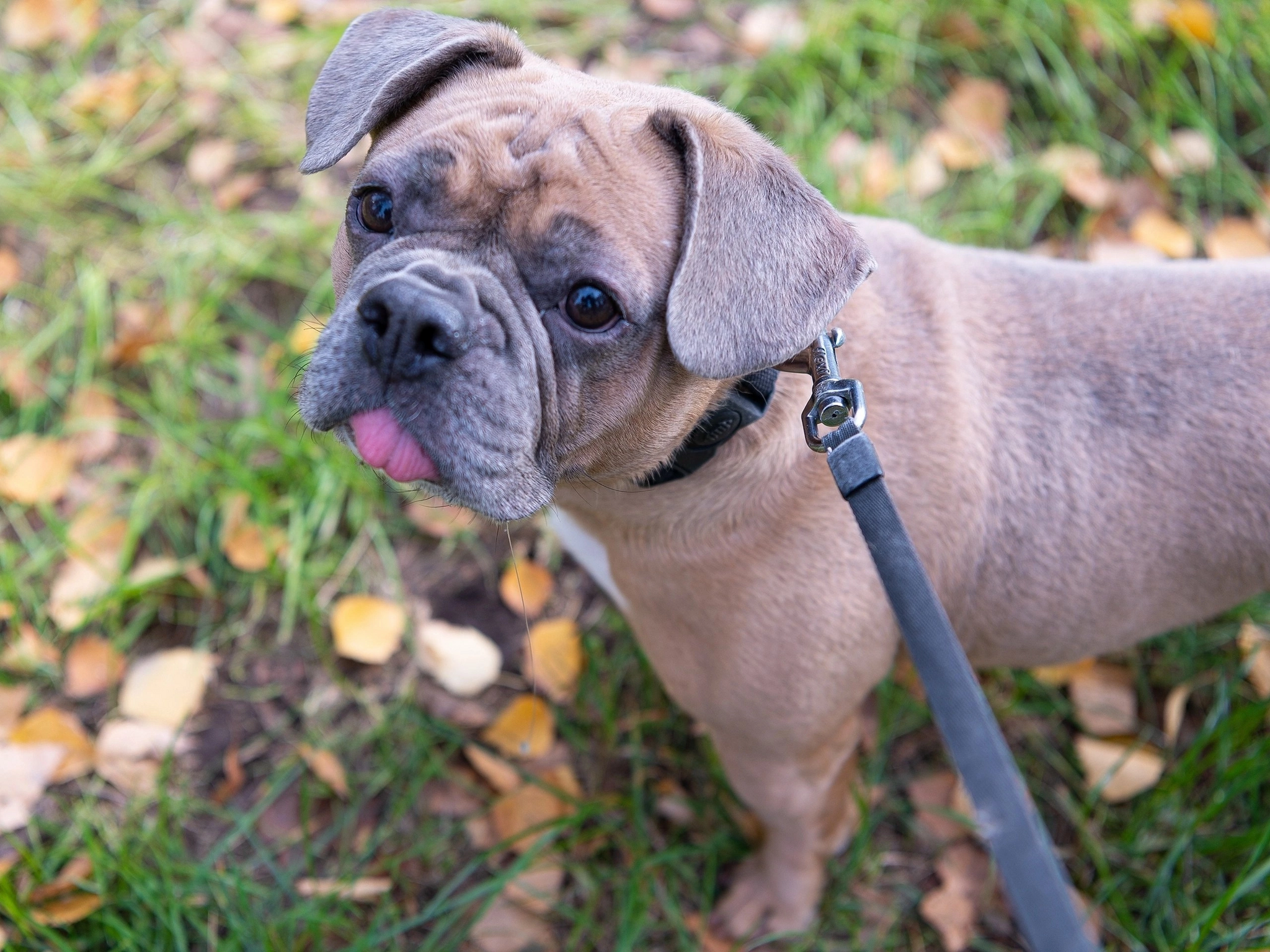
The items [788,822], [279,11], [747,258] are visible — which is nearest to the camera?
[747,258]

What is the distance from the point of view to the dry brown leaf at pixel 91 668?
3.69 metres

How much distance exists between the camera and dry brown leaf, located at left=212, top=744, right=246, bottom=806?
354 centimetres

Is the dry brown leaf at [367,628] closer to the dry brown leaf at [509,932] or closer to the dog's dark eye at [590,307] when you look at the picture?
the dry brown leaf at [509,932]

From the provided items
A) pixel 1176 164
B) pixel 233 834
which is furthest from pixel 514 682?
pixel 1176 164

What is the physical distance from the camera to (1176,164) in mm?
4684

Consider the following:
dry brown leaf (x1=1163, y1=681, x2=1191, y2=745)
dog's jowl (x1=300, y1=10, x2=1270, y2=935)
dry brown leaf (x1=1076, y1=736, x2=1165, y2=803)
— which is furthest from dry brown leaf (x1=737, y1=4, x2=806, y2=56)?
dry brown leaf (x1=1076, y1=736, x2=1165, y2=803)

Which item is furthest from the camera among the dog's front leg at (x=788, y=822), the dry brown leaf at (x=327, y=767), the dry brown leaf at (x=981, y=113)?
the dry brown leaf at (x=981, y=113)

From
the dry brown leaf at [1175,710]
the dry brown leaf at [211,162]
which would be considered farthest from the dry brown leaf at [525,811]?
the dry brown leaf at [211,162]

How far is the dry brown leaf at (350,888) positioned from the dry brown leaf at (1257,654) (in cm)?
313

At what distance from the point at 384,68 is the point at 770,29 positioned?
3.11 m

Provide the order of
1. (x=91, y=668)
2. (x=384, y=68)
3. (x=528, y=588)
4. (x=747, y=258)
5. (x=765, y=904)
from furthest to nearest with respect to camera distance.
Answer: (x=528, y=588), (x=91, y=668), (x=765, y=904), (x=384, y=68), (x=747, y=258)

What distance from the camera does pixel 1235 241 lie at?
4.48 metres

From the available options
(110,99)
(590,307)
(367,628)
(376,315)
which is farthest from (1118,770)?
(110,99)

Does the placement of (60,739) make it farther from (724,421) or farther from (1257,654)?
(1257,654)
